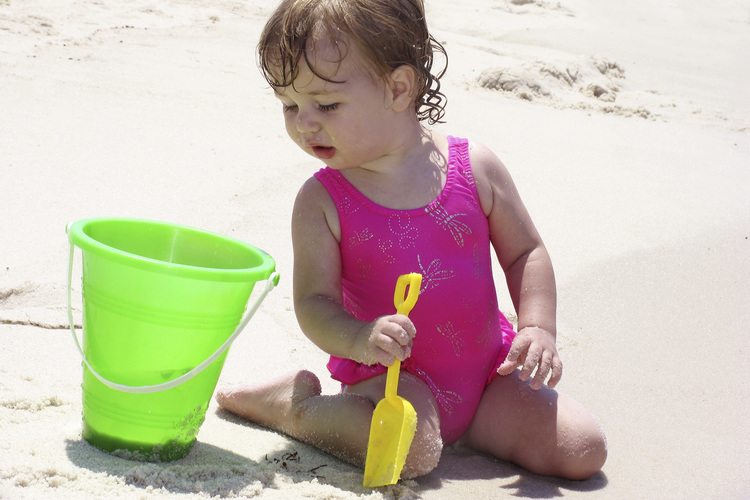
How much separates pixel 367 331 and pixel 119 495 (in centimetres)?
56

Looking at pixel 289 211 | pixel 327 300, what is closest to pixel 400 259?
pixel 327 300

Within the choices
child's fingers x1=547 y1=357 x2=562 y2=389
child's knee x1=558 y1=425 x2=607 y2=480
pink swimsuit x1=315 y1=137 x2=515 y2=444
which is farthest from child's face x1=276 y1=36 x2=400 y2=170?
child's knee x1=558 y1=425 x2=607 y2=480

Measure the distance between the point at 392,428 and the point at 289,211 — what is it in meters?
1.67

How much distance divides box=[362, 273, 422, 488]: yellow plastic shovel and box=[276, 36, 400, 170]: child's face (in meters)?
0.41

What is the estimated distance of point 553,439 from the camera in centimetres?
189

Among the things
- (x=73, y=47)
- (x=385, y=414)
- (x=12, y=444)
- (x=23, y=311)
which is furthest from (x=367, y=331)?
(x=73, y=47)

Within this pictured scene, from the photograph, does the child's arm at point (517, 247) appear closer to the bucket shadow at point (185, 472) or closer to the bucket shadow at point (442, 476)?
the bucket shadow at point (442, 476)

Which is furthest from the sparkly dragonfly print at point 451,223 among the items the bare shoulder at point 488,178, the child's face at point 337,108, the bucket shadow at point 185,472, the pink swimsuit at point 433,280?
the bucket shadow at point 185,472

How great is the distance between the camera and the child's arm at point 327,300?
1.68 metres

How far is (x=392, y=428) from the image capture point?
1712 mm

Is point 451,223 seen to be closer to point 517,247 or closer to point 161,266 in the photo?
point 517,247

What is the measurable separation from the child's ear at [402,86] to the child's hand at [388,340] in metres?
0.59

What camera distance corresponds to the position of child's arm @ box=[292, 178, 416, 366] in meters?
1.68

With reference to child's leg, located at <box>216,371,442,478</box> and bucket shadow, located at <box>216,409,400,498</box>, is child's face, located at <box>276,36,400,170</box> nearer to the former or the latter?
child's leg, located at <box>216,371,442,478</box>
